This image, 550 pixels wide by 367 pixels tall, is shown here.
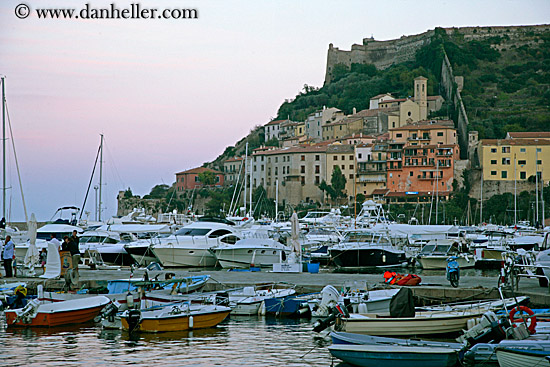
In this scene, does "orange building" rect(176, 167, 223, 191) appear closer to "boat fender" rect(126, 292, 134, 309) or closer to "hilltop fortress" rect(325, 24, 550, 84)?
"hilltop fortress" rect(325, 24, 550, 84)

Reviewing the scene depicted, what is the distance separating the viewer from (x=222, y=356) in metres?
13.5

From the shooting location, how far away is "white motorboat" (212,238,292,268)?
97.6 feet

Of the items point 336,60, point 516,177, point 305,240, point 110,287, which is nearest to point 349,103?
point 336,60

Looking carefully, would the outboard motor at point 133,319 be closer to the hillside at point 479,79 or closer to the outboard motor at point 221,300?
the outboard motor at point 221,300

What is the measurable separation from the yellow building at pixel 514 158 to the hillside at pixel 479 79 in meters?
11.4

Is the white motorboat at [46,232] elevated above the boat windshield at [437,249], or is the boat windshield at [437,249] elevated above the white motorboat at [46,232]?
the white motorboat at [46,232]

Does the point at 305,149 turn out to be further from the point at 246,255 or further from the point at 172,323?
the point at 172,323

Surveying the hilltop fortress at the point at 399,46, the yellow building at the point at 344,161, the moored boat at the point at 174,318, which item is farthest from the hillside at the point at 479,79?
the moored boat at the point at 174,318

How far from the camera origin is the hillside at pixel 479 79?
94.6m

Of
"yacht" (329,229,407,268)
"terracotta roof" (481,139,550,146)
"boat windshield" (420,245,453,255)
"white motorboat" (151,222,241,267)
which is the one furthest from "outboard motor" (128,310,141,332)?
"terracotta roof" (481,139,550,146)

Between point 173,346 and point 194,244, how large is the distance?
54.3ft

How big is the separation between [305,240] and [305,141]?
65027 mm

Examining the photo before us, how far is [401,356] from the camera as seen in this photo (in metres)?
11.9

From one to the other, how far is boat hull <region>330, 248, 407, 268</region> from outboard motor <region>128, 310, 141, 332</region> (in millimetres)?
16655
